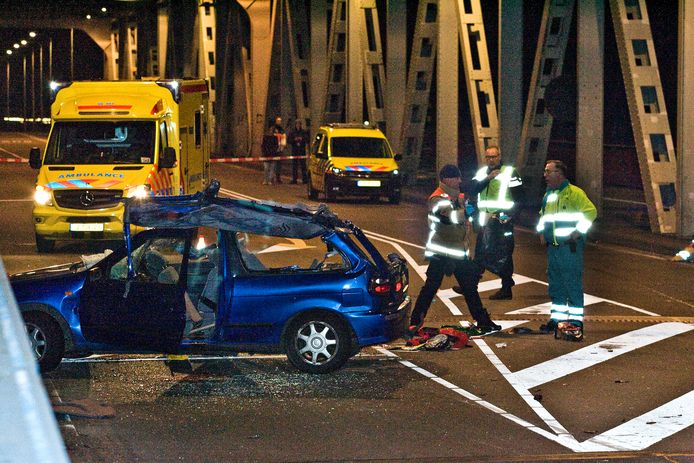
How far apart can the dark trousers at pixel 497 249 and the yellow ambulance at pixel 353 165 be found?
15.7 metres

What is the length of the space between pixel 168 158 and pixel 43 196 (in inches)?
80.7

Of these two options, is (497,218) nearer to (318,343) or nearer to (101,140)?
(318,343)

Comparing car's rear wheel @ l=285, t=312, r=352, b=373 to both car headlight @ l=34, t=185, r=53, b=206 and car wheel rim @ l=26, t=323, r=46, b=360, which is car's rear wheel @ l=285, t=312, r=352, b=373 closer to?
car wheel rim @ l=26, t=323, r=46, b=360

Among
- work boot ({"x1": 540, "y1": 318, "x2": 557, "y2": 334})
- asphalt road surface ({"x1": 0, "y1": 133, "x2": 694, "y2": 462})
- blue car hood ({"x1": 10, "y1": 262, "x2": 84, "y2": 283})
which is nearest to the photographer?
asphalt road surface ({"x1": 0, "y1": 133, "x2": 694, "y2": 462})

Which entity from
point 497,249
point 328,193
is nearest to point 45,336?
point 497,249

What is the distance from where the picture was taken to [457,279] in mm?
12461

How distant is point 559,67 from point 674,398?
1957 cm

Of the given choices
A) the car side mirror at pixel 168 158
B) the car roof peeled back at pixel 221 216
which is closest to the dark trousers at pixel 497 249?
the car roof peeled back at pixel 221 216

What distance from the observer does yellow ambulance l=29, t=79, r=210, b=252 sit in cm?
1981

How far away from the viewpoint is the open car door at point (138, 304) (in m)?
10.2

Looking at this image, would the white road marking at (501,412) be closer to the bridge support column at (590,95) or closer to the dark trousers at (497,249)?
the dark trousers at (497,249)

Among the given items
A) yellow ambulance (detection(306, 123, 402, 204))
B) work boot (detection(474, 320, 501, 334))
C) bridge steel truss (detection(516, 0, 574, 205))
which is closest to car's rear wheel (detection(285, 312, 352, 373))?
work boot (detection(474, 320, 501, 334))

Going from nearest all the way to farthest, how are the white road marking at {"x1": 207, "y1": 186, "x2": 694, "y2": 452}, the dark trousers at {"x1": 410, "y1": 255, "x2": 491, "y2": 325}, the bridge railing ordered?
the bridge railing
the white road marking at {"x1": 207, "y1": 186, "x2": 694, "y2": 452}
the dark trousers at {"x1": 410, "y1": 255, "x2": 491, "y2": 325}

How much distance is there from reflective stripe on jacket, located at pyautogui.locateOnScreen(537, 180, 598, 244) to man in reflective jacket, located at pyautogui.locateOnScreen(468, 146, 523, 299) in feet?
8.34
